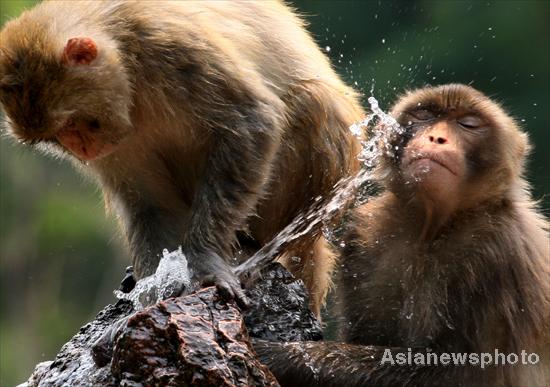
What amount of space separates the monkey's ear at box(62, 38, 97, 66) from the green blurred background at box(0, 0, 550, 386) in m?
3.98

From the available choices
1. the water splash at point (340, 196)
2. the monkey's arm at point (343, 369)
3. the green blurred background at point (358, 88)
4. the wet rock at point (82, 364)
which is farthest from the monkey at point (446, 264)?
the green blurred background at point (358, 88)

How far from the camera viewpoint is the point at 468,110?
5.50 m

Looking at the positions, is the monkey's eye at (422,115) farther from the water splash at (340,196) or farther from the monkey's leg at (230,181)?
the monkey's leg at (230,181)

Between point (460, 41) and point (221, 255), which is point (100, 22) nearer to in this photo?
point (221, 255)

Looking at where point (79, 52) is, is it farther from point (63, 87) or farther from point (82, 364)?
point (82, 364)

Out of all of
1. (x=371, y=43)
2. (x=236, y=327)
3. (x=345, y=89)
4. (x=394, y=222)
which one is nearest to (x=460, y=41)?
(x=371, y=43)

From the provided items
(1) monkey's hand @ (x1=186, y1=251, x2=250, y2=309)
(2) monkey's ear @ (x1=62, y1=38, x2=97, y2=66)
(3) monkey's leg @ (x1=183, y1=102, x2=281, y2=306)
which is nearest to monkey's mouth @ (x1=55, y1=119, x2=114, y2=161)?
(2) monkey's ear @ (x1=62, y1=38, x2=97, y2=66)

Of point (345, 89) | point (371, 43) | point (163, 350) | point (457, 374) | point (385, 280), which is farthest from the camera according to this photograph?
point (371, 43)

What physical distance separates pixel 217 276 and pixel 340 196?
1.08m

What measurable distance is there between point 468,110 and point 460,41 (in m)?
7.73

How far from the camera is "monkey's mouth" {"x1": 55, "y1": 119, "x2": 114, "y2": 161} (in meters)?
5.61

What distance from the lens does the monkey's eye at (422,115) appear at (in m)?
5.60

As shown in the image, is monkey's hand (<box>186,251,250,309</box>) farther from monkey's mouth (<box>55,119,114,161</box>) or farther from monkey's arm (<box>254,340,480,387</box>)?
monkey's mouth (<box>55,119,114,161</box>)

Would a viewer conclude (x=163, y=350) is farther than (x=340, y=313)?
No
